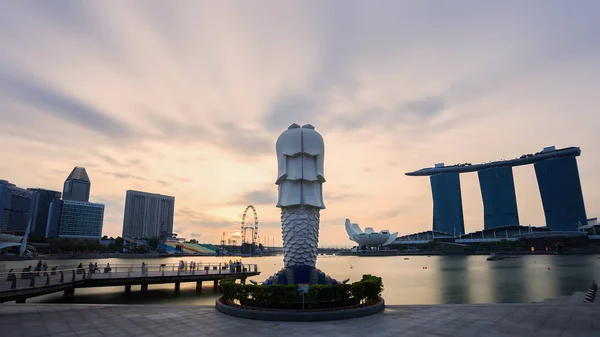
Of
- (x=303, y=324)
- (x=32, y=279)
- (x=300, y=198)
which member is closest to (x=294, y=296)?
(x=303, y=324)

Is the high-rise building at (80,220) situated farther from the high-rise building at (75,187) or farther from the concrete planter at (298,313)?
the concrete planter at (298,313)

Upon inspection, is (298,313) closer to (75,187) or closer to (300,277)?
(300,277)

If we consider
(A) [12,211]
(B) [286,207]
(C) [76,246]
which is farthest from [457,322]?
(A) [12,211]

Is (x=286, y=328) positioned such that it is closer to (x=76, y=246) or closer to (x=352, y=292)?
(x=352, y=292)

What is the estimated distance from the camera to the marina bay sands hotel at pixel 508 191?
14175 cm

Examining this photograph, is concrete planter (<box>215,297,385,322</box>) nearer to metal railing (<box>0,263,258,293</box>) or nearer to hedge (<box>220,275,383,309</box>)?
hedge (<box>220,275,383,309</box>)

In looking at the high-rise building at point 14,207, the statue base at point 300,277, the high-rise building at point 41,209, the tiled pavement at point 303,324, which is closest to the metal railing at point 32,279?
the tiled pavement at point 303,324

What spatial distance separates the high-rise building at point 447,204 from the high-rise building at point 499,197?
446 inches

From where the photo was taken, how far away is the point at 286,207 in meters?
20.0

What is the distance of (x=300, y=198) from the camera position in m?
19.6

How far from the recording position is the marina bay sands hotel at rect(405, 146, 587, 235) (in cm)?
14175

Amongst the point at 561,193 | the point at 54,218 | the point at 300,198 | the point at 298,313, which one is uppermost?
the point at 561,193

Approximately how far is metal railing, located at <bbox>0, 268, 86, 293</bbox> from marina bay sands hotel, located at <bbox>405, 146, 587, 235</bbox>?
6446 inches

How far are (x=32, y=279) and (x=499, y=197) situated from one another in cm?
17462
